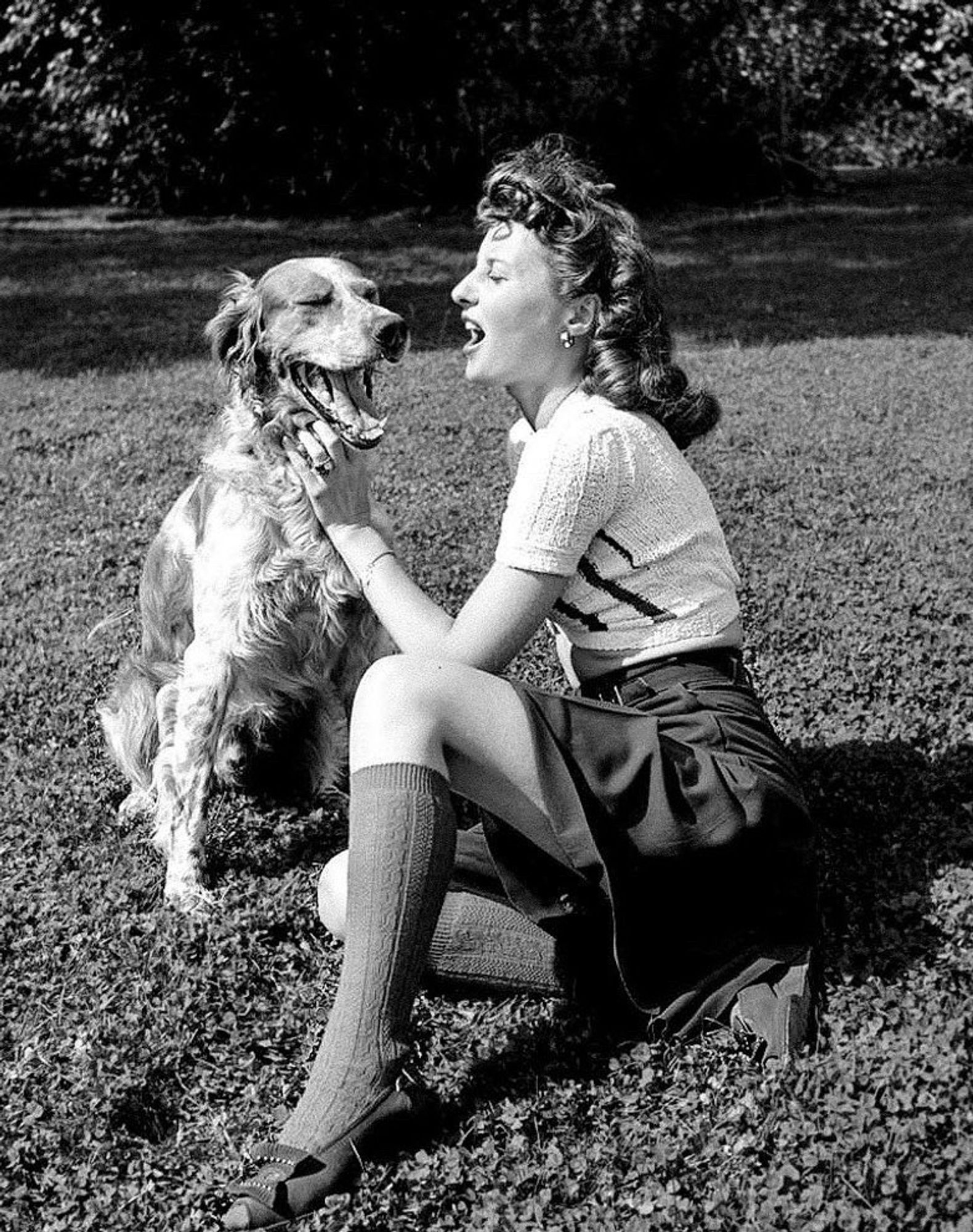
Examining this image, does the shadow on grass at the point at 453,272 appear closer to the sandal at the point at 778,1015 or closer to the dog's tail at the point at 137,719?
the dog's tail at the point at 137,719

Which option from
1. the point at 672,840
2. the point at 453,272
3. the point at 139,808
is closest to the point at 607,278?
the point at 672,840

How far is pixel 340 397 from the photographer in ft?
13.4

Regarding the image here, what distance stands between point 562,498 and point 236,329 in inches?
58.6

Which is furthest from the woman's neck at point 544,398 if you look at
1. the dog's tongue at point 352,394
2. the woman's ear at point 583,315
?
the dog's tongue at point 352,394

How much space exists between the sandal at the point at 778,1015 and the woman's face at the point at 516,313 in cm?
142

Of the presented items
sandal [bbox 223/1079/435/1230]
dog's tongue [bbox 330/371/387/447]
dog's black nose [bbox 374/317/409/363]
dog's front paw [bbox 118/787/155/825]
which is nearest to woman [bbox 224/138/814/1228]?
sandal [bbox 223/1079/435/1230]

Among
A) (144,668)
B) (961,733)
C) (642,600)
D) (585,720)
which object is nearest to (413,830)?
(585,720)

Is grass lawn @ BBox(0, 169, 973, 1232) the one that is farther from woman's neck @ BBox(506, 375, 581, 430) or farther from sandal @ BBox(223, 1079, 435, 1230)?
woman's neck @ BBox(506, 375, 581, 430)

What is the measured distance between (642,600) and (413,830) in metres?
0.77

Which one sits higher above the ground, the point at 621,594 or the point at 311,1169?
the point at 621,594

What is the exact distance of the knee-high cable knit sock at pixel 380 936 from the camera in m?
2.81

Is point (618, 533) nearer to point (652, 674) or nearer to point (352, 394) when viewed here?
point (652, 674)

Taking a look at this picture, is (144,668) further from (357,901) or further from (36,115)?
(36,115)

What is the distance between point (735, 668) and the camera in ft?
11.0
